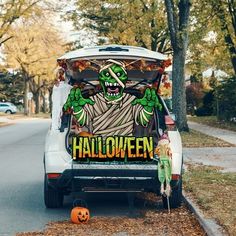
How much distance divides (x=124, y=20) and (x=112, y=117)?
2784 cm

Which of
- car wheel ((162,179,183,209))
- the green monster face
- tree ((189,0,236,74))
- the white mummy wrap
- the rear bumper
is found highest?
tree ((189,0,236,74))

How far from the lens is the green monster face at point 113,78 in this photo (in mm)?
7930

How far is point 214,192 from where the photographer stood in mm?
9266

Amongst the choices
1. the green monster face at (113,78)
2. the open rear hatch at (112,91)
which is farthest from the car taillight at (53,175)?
the green monster face at (113,78)

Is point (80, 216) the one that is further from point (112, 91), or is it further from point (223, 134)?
point (223, 134)

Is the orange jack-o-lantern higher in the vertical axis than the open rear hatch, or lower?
lower

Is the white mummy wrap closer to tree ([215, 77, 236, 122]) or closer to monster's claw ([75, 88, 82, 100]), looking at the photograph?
monster's claw ([75, 88, 82, 100])

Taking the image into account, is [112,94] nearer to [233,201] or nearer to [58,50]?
[233,201]

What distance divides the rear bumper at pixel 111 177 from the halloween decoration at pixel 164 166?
8 cm

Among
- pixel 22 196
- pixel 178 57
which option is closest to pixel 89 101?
pixel 22 196

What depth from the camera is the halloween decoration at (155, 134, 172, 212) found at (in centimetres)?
770

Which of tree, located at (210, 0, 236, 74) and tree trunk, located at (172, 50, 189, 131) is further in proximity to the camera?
tree, located at (210, 0, 236, 74)

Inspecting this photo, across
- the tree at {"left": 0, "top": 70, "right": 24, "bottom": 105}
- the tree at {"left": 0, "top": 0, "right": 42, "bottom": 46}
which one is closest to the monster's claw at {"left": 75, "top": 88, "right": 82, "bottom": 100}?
the tree at {"left": 0, "top": 0, "right": 42, "bottom": 46}

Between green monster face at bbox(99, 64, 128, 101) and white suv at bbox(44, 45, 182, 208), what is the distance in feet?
0.04
